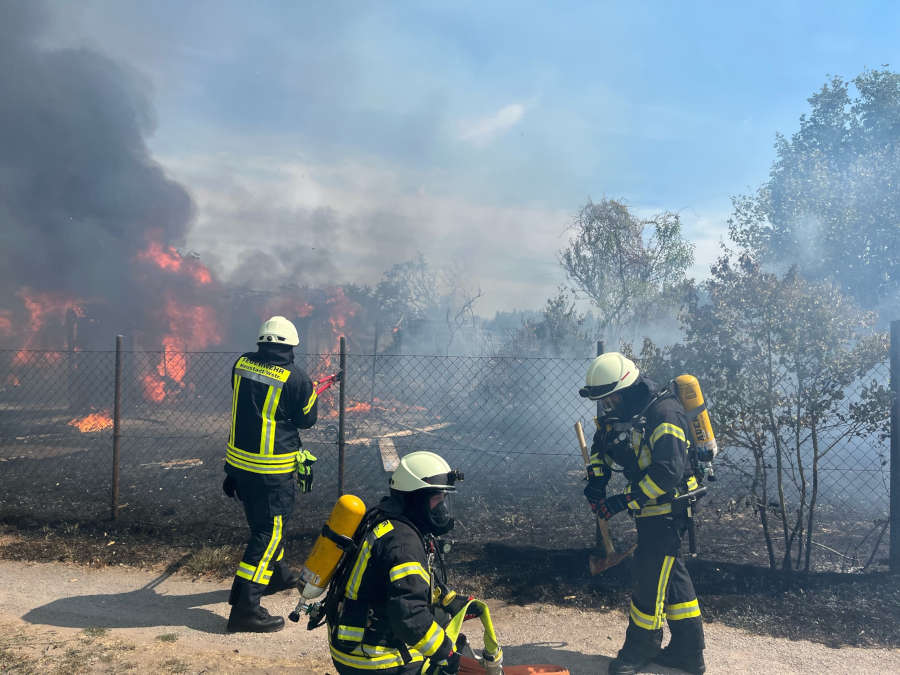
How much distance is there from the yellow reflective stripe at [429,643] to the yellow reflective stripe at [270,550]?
91.7 inches

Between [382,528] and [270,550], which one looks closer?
[382,528]

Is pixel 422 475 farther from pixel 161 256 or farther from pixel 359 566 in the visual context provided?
pixel 161 256

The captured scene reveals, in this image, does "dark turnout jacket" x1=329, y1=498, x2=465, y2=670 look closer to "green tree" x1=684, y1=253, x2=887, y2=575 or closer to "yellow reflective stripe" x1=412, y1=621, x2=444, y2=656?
"yellow reflective stripe" x1=412, y1=621, x2=444, y2=656

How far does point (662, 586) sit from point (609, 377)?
144 cm

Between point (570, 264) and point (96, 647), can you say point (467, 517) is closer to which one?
point (96, 647)

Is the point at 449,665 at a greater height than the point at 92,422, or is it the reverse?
the point at 449,665

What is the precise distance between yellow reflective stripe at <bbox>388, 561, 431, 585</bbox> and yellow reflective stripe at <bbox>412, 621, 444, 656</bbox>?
0.78ft

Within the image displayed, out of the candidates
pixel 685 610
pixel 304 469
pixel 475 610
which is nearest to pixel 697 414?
pixel 685 610

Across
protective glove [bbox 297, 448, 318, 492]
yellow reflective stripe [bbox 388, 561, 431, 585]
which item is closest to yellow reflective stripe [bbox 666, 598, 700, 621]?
yellow reflective stripe [bbox 388, 561, 431, 585]

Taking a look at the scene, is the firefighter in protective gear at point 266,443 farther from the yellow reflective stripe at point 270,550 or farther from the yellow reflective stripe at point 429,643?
the yellow reflective stripe at point 429,643

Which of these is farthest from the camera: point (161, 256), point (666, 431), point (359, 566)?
point (161, 256)

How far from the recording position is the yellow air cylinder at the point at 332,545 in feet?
8.70

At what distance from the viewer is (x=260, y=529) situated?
14.9 ft

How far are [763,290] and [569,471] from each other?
607 centimetres
